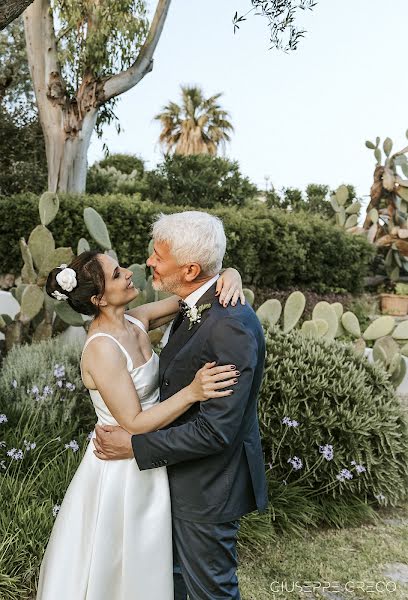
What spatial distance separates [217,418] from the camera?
1.97m

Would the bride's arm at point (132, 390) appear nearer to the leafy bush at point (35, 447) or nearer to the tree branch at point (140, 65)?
the leafy bush at point (35, 447)

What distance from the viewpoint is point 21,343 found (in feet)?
18.6

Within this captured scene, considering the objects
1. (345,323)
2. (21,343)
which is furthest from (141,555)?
(345,323)

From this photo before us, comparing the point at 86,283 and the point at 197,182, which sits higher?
the point at 197,182

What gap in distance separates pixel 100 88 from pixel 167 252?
1164 centimetres

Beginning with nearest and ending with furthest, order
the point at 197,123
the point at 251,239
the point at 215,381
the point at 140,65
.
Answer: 1. the point at 215,381
2. the point at 251,239
3. the point at 140,65
4. the point at 197,123

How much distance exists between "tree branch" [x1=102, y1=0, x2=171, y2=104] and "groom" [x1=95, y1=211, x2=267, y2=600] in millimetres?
11425

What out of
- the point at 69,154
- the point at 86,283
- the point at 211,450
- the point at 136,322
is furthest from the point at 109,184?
the point at 211,450

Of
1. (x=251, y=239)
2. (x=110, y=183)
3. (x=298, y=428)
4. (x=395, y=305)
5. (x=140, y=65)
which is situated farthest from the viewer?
(x=110, y=183)

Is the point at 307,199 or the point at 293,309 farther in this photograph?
the point at 307,199

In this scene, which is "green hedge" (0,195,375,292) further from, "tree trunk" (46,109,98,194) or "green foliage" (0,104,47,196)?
"green foliage" (0,104,47,196)

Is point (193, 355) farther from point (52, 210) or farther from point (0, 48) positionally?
point (0, 48)

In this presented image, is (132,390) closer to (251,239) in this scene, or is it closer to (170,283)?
(170,283)

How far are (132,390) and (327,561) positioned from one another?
214 cm
